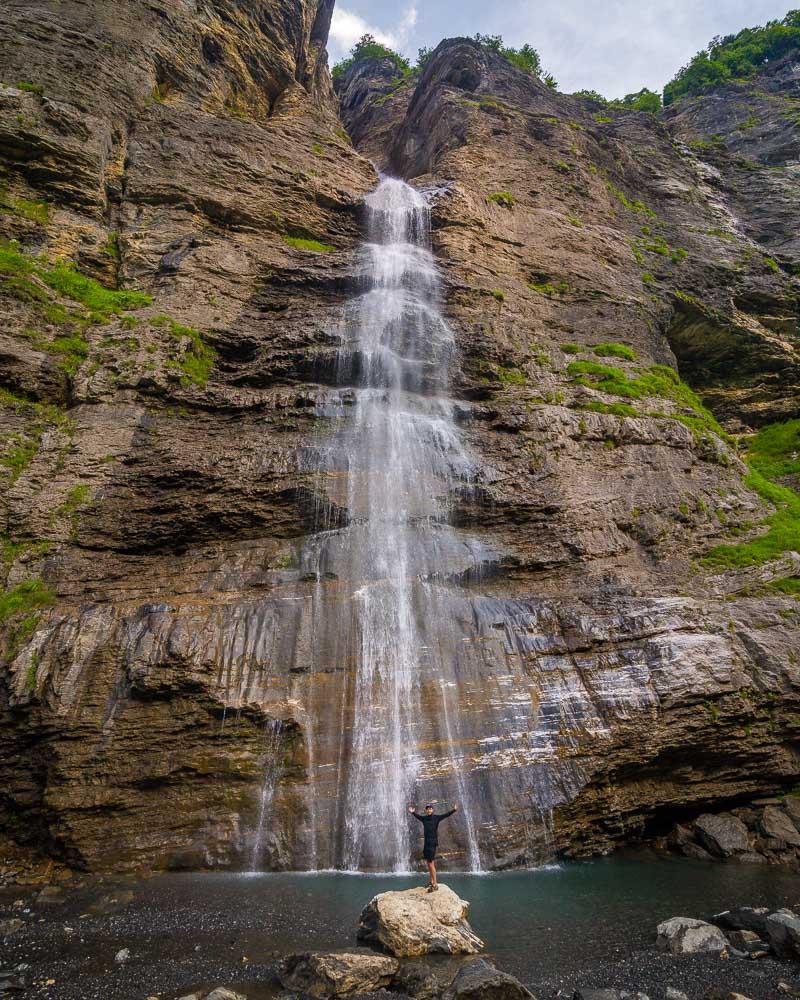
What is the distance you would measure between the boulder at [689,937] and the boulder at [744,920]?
573 millimetres

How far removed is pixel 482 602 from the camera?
44.9 ft

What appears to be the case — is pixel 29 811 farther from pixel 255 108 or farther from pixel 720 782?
pixel 255 108

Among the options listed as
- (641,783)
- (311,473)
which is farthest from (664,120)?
(641,783)

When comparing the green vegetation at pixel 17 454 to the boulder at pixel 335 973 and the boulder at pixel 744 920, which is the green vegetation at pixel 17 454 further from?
the boulder at pixel 744 920

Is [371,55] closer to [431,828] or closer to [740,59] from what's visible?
[740,59]

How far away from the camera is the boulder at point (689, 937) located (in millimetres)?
7221

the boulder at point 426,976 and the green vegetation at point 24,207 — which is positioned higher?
the green vegetation at point 24,207

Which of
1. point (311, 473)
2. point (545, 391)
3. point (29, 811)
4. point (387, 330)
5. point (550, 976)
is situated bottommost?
point (550, 976)

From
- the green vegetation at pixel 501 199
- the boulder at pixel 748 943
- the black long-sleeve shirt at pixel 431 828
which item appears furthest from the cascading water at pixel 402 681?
the green vegetation at pixel 501 199

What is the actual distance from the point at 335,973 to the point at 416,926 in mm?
1306

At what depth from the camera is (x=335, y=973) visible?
6.26 meters

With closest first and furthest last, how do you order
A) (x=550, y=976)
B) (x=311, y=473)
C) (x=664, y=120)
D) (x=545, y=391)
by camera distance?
(x=550, y=976) → (x=311, y=473) → (x=545, y=391) → (x=664, y=120)

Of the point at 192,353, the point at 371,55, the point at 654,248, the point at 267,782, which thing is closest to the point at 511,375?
the point at 192,353

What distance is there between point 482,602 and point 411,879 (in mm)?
5634
